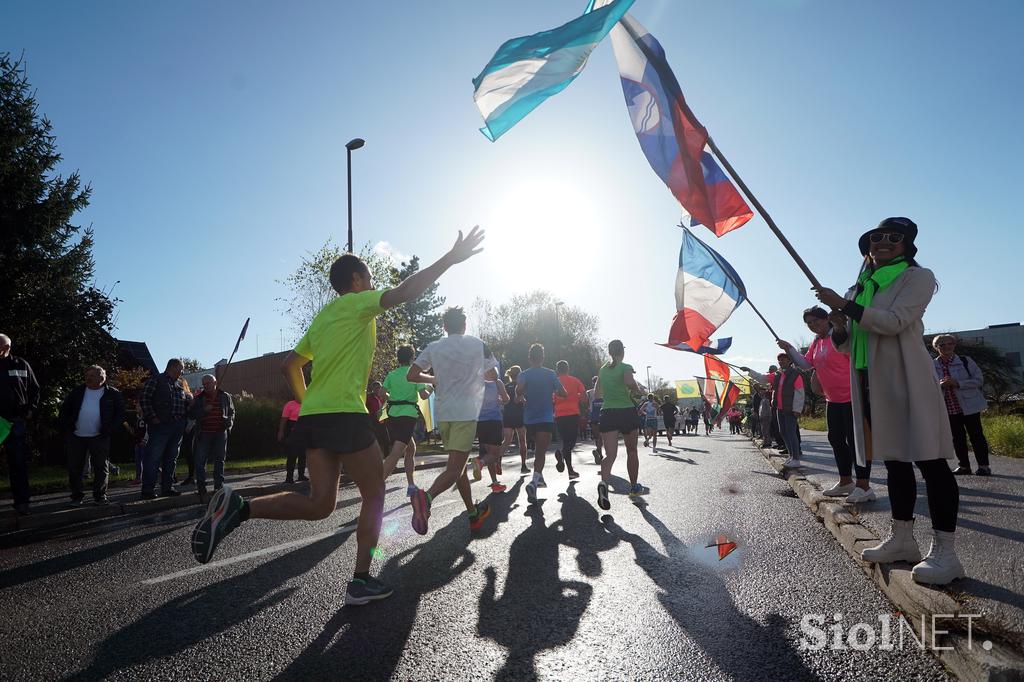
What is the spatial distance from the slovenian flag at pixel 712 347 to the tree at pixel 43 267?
1744 cm

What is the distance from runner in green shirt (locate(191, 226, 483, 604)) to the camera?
3666mm

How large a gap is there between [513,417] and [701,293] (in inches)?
188

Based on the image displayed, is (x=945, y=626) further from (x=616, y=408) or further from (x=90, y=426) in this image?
(x=90, y=426)

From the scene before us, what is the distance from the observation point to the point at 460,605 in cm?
376

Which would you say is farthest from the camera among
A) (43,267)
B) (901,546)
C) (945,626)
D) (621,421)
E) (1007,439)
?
(43,267)

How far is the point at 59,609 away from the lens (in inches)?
153

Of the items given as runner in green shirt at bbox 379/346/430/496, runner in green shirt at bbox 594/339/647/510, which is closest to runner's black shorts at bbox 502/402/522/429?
runner in green shirt at bbox 379/346/430/496

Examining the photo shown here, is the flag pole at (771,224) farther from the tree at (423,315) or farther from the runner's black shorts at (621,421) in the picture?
the tree at (423,315)

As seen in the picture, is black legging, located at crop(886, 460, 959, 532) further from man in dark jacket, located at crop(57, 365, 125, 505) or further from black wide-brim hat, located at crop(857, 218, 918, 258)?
man in dark jacket, located at crop(57, 365, 125, 505)

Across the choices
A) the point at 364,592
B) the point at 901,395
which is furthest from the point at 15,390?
the point at 901,395

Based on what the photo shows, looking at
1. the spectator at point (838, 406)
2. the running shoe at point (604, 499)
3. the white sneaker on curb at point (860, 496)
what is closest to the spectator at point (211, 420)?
the running shoe at point (604, 499)

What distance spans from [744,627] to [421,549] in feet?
9.37

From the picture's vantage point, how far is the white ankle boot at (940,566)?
3.36m

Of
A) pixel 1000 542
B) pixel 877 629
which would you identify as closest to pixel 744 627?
pixel 877 629
